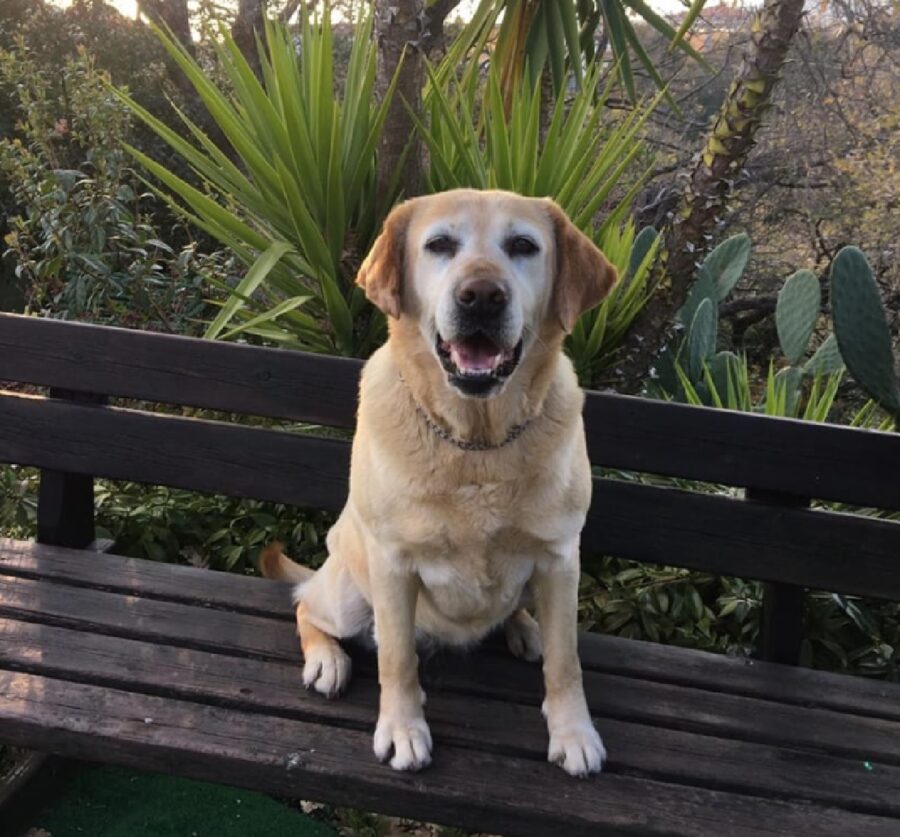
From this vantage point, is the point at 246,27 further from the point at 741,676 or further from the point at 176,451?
the point at 741,676

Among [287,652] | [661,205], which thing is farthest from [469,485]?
[661,205]

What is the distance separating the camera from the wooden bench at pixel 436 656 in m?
1.80

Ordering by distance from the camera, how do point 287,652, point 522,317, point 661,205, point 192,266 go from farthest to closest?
point 661,205
point 192,266
point 287,652
point 522,317

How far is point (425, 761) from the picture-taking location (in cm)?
182

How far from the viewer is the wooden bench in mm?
1798

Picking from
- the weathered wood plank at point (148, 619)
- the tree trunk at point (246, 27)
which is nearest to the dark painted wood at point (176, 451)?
the weathered wood plank at point (148, 619)

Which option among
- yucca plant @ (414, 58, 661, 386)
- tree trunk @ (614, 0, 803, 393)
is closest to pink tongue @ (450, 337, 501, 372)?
yucca plant @ (414, 58, 661, 386)

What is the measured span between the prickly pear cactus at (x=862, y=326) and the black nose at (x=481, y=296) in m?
1.51

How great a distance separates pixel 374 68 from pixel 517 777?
2.31 m

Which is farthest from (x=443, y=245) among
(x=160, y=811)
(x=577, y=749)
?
(x=160, y=811)

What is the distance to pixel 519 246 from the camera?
189 cm

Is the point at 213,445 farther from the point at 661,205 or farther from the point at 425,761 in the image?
the point at 661,205

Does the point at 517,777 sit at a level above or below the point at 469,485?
below

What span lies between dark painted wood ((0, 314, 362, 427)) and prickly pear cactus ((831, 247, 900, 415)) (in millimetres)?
1539
